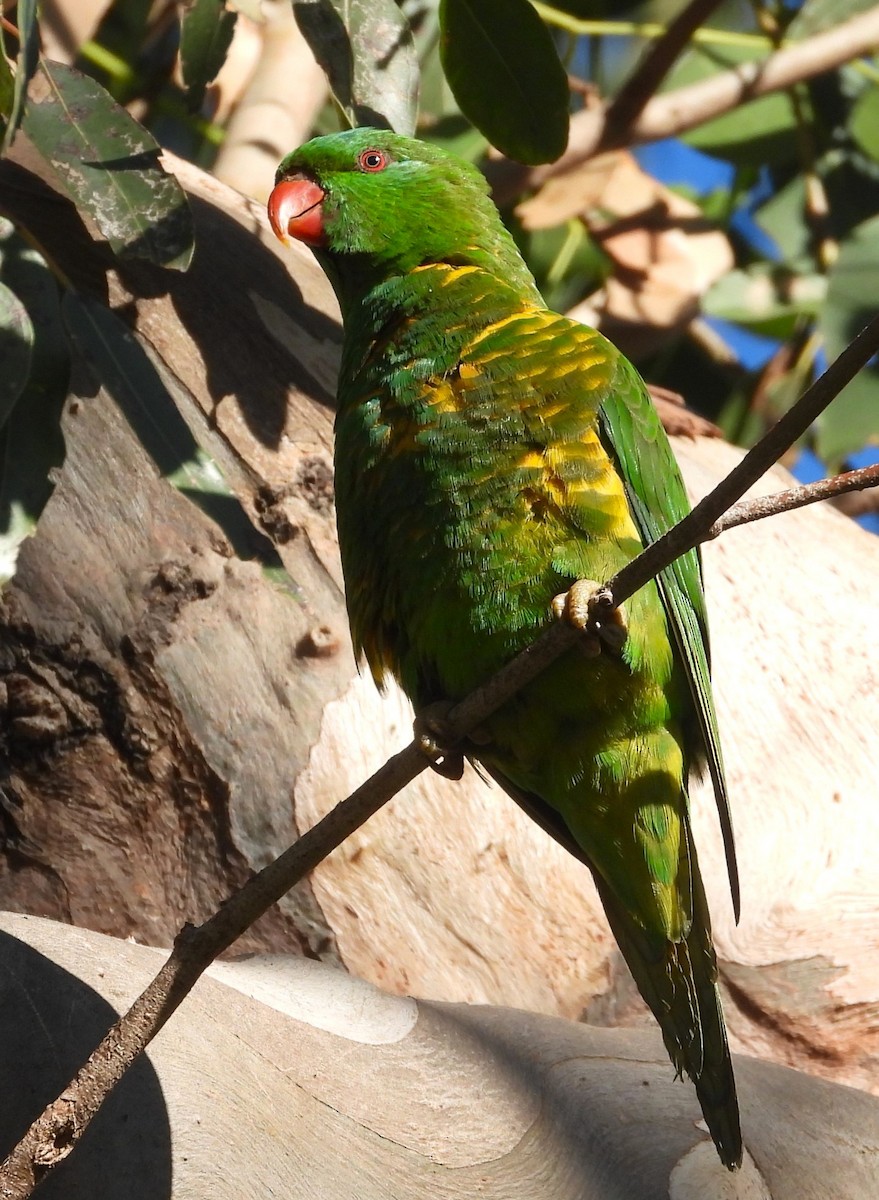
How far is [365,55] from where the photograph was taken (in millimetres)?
3090

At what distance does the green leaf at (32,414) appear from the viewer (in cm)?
253

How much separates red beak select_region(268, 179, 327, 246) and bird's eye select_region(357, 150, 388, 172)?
117 millimetres

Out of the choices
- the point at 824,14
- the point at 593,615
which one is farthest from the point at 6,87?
the point at 824,14

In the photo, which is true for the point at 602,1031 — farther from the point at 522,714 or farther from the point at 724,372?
the point at 724,372

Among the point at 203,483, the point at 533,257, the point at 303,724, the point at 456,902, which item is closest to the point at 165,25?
the point at 533,257

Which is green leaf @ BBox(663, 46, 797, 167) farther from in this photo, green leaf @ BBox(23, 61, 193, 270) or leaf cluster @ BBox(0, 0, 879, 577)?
green leaf @ BBox(23, 61, 193, 270)

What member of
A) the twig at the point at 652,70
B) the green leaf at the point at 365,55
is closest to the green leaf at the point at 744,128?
the twig at the point at 652,70

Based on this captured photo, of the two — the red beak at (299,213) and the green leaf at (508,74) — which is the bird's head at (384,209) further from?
the green leaf at (508,74)

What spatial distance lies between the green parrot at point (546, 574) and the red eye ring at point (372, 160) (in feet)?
1.40

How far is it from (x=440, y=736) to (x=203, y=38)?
6.78ft

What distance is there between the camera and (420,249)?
2.84 metres

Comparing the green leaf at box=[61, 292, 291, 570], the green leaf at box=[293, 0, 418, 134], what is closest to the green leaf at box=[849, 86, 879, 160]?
the green leaf at box=[293, 0, 418, 134]

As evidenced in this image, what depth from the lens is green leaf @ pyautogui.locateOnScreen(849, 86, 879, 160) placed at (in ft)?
17.6

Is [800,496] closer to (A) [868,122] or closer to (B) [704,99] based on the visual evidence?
(B) [704,99]
